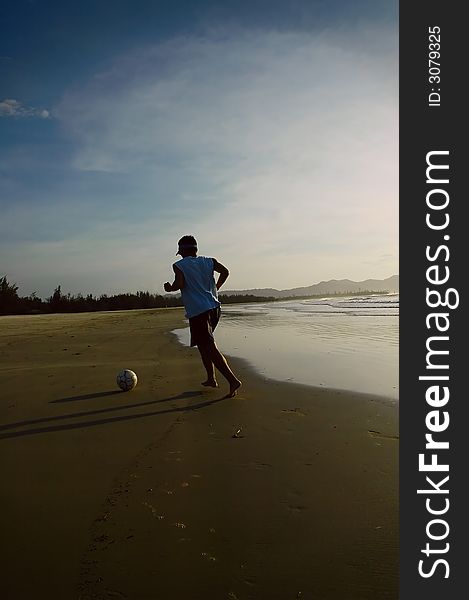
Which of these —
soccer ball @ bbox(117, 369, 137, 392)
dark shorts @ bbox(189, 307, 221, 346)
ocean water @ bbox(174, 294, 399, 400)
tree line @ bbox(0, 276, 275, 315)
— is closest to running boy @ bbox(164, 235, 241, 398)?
dark shorts @ bbox(189, 307, 221, 346)

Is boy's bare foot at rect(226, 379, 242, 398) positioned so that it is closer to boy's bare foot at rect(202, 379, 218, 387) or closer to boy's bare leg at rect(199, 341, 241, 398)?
boy's bare leg at rect(199, 341, 241, 398)

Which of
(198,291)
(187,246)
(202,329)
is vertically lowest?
(202,329)

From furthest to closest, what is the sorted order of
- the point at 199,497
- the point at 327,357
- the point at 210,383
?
the point at 327,357 → the point at 210,383 → the point at 199,497

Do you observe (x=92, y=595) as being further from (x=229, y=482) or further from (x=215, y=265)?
(x=215, y=265)

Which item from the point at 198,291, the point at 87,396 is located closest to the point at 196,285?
the point at 198,291

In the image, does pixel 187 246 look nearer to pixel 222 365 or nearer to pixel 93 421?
pixel 222 365

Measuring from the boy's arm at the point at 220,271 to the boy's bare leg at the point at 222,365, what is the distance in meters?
0.91

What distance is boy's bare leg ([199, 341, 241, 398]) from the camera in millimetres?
5512

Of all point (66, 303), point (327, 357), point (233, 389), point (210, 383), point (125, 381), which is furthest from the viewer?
point (66, 303)

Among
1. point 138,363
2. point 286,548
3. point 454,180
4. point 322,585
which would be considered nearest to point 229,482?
point 286,548

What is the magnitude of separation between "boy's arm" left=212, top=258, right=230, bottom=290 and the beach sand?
1602 millimetres

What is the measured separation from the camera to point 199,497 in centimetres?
274

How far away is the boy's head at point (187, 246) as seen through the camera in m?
6.08

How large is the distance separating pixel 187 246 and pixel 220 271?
1.80ft
